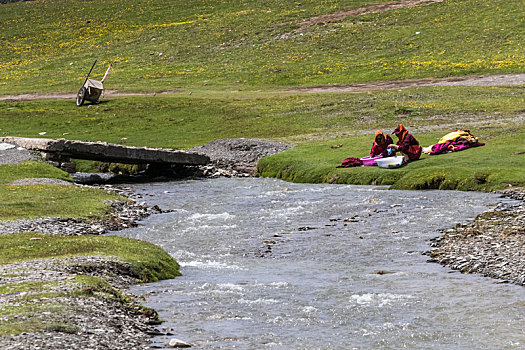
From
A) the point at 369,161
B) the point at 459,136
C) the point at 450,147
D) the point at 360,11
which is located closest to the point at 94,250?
the point at 369,161

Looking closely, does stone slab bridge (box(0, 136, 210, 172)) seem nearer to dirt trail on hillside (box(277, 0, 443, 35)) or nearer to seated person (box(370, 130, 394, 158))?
seated person (box(370, 130, 394, 158))

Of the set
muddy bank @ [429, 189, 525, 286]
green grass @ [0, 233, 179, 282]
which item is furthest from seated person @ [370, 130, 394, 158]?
green grass @ [0, 233, 179, 282]

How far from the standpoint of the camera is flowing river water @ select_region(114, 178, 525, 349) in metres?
17.7

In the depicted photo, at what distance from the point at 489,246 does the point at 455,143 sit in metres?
20.2

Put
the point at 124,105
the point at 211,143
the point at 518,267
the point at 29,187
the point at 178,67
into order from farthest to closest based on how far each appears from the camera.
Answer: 1. the point at 178,67
2. the point at 124,105
3. the point at 211,143
4. the point at 29,187
5. the point at 518,267

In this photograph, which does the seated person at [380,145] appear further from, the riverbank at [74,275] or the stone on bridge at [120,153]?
the riverbank at [74,275]

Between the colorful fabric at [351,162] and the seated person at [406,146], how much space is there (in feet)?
7.55

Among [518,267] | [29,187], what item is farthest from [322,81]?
[518,267]

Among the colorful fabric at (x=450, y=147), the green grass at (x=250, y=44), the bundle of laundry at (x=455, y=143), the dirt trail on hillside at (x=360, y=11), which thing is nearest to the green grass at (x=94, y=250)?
the colorful fabric at (x=450, y=147)

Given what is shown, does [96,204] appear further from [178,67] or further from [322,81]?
[178,67]

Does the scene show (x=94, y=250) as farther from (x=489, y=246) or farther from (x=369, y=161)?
(x=369, y=161)

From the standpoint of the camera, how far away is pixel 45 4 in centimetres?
17400

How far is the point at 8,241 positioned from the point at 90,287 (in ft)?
24.6

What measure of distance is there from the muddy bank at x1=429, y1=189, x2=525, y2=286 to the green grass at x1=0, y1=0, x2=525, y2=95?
190ft
